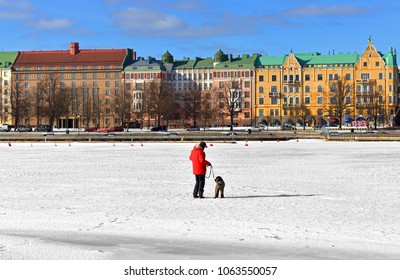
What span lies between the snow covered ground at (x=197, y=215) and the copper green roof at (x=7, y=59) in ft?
453

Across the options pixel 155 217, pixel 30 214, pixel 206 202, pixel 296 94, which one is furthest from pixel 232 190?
pixel 296 94

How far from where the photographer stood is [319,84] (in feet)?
466

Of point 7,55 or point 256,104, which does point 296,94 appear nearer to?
point 256,104

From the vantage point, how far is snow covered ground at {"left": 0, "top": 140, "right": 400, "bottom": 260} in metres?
12.3

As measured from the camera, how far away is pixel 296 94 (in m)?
143

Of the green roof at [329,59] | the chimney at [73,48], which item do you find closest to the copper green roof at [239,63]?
the green roof at [329,59]

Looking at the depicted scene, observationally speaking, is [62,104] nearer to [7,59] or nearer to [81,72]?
[81,72]

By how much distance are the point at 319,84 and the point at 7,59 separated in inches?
3100

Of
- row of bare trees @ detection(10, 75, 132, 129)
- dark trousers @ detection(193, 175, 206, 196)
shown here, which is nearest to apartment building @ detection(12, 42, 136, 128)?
row of bare trees @ detection(10, 75, 132, 129)

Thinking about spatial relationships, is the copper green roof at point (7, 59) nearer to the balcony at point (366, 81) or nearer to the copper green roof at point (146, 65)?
the copper green roof at point (146, 65)

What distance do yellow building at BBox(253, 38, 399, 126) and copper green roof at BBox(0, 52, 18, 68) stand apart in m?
62.4

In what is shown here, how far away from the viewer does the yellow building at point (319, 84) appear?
136 metres

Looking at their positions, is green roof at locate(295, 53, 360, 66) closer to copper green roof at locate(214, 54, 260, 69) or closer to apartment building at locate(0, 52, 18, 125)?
copper green roof at locate(214, 54, 260, 69)

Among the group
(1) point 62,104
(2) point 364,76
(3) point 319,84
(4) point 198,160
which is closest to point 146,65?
(1) point 62,104
